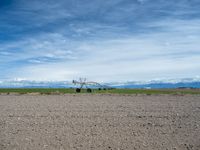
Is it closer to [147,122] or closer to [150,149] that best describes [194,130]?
[147,122]

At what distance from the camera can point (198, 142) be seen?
13.0 m

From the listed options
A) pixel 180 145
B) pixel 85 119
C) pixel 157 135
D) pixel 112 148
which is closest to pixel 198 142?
pixel 180 145

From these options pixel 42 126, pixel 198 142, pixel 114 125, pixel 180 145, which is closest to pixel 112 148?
pixel 180 145

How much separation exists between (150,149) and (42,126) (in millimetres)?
7003

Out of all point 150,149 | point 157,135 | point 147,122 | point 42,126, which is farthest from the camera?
point 147,122

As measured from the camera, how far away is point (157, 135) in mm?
14320

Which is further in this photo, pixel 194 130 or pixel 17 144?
pixel 194 130

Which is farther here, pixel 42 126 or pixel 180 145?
pixel 42 126

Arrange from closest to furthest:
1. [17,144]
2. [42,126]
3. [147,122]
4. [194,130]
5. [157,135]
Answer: [17,144] < [157,135] < [194,130] < [42,126] < [147,122]

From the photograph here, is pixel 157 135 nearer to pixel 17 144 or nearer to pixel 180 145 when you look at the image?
pixel 180 145

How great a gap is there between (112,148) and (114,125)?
4.78 meters

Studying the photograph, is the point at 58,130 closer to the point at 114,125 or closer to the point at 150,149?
the point at 114,125

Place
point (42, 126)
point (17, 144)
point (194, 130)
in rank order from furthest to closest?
1. point (42, 126)
2. point (194, 130)
3. point (17, 144)

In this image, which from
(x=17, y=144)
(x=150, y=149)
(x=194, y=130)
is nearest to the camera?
(x=150, y=149)
